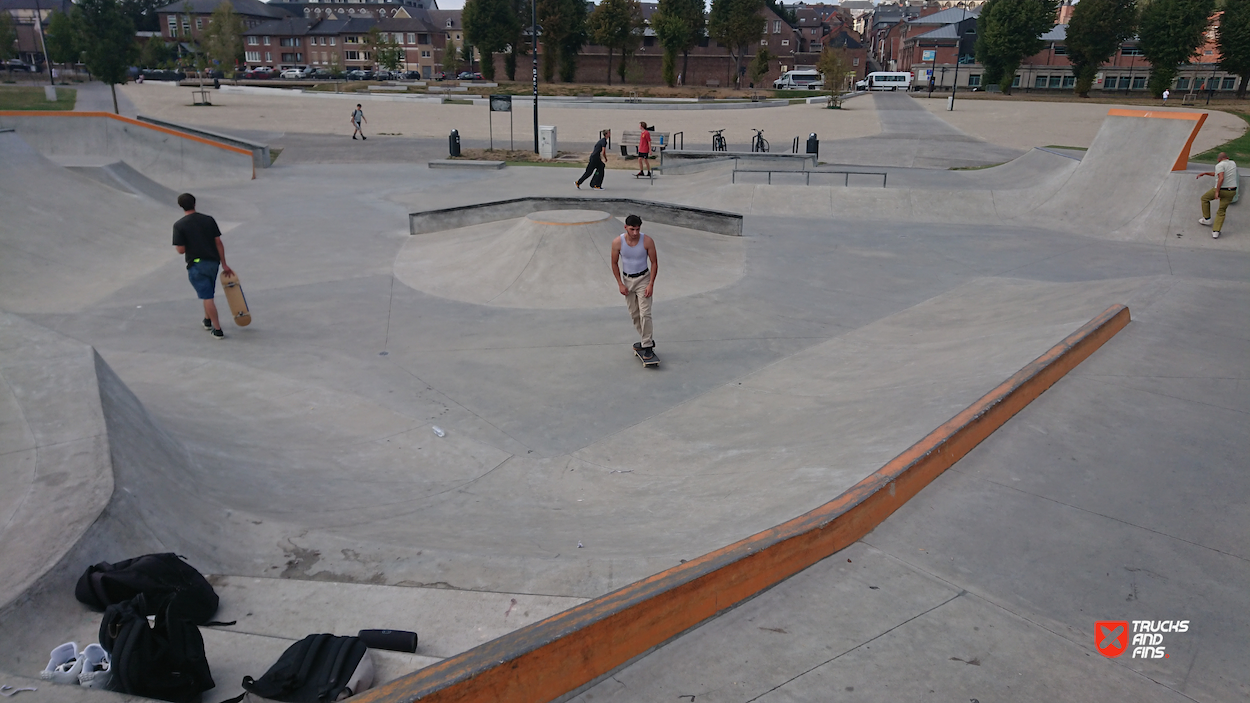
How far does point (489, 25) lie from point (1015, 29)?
52585 millimetres

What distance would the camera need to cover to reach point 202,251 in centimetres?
921

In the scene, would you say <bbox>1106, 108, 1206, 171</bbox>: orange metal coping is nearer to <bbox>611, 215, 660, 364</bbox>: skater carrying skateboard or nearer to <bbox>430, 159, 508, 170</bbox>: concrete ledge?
<bbox>611, 215, 660, 364</bbox>: skater carrying skateboard

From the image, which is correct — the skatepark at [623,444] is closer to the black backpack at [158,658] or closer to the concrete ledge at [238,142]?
the black backpack at [158,658]

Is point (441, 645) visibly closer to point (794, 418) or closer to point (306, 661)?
Result: point (306, 661)

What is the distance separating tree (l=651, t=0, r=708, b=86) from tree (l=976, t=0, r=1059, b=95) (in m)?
28.8

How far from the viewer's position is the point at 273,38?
128m

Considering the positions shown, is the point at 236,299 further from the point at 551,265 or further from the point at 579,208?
the point at 579,208

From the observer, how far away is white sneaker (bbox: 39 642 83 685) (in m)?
3.08

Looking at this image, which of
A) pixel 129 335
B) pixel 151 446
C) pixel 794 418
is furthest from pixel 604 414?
pixel 129 335

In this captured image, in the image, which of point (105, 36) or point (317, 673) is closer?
point (317, 673)

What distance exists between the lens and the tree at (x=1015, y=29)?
229 feet

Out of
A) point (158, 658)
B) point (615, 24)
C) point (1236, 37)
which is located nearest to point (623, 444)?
point (158, 658)

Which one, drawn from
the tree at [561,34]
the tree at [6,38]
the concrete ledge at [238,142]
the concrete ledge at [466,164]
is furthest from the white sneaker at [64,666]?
the tree at [6,38]

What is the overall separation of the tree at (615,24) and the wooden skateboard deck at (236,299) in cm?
8119
